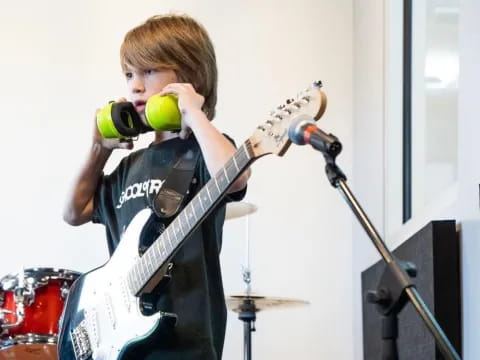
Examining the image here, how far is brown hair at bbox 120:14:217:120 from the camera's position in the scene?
1598 mm

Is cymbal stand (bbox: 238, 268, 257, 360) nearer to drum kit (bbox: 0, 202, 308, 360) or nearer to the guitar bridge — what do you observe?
drum kit (bbox: 0, 202, 308, 360)

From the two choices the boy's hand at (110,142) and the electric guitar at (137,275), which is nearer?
the electric guitar at (137,275)

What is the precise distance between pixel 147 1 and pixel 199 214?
90.9 inches

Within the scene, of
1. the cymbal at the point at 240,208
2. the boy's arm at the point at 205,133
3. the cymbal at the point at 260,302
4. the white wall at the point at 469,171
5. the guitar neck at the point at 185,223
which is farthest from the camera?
the cymbal at the point at 240,208

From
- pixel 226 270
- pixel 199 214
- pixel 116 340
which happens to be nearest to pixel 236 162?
pixel 199 214

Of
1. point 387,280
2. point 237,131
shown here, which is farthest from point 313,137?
point 237,131

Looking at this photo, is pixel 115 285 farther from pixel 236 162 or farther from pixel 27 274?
pixel 27 274

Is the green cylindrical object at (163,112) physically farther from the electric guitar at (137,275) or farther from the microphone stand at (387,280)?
the microphone stand at (387,280)

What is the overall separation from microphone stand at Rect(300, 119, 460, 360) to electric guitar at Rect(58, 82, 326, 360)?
19cm

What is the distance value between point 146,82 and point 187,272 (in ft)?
1.37

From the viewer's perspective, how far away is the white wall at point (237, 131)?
3211 mm

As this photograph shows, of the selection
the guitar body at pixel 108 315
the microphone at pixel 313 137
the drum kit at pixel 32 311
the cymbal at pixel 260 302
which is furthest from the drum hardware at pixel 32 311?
the microphone at pixel 313 137

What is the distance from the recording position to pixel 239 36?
11.2ft

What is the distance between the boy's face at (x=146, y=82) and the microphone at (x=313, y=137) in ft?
1.90
